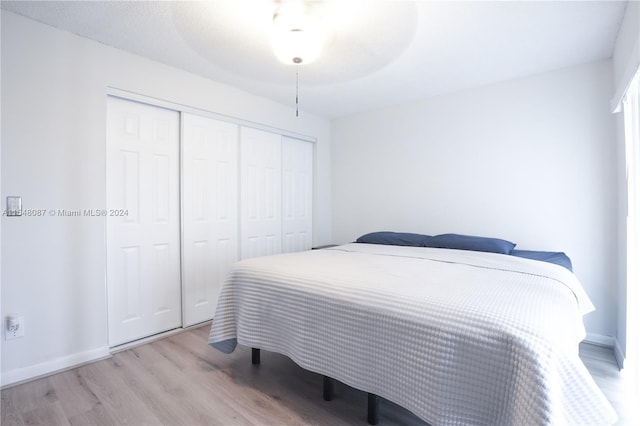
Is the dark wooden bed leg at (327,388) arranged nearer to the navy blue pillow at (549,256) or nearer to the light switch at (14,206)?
the navy blue pillow at (549,256)

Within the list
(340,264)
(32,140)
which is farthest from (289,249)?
(32,140)

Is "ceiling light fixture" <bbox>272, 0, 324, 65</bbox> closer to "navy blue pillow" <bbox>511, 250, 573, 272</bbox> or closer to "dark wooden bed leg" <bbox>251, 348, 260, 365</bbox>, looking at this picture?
"dark wooden bed leg" <bbox>251, 348, 260, 365</bbox>

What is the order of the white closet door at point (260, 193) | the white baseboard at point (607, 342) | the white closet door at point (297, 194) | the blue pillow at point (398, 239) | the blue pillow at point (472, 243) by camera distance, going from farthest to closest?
the white closet door at point (297, 194) → the white closet door at point (260, 193) → the blue pillow at point (398, 239) → the blue pillow at point (472, 243) → the white baseboard at point (607, 342)

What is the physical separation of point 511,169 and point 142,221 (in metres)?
3.30

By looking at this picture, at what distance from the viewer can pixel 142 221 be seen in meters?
2.52

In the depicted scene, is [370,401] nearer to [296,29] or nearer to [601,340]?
[296,29]

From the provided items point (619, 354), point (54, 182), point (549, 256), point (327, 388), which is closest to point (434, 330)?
point (327, 388)

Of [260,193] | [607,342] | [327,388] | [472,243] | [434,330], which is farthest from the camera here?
[260,193]

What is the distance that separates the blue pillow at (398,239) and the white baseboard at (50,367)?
2514 millimetres

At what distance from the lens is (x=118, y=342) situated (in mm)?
2371

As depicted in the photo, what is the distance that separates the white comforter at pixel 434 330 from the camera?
3.17 ft

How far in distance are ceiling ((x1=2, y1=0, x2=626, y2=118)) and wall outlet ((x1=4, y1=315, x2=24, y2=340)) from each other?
1.89 meters

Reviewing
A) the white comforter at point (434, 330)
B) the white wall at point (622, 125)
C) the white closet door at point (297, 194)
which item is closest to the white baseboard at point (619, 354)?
the white wall at point (622, 125)

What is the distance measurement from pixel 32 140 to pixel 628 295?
3920mm
